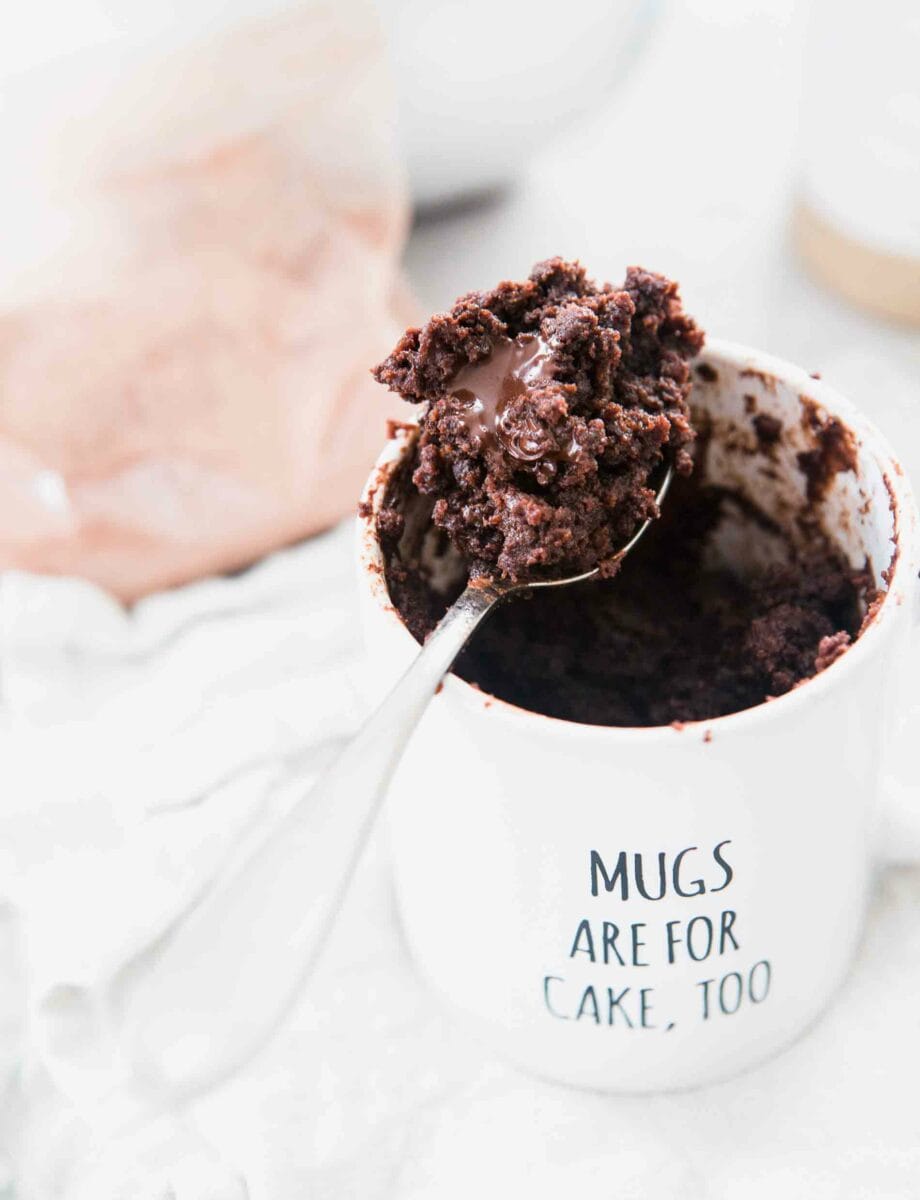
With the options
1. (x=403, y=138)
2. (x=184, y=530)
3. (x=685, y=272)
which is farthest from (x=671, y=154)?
(x=184, y=530)

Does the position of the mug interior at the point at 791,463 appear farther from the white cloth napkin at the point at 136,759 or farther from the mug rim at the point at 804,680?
the white cloth napkin at the point at 136,759

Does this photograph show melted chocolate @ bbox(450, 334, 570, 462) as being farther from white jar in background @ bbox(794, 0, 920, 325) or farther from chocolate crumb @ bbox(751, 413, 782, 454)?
white jar in background @ bbox(794, 0, 920, 325)

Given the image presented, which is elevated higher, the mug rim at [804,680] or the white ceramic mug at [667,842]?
the mug rim at [804,680]

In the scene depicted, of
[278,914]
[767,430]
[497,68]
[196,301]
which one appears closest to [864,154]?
[497,68]

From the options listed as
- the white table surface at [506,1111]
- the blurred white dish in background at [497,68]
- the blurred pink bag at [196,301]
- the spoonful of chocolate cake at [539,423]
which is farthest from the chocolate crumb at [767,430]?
the blurred white dish in background at [497,68]

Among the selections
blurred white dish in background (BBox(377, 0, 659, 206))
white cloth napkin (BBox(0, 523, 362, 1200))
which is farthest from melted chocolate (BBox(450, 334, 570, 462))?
blurred white dish in background (BBox(377, 0, 659, 206))

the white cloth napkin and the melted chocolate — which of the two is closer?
the melted chocolate

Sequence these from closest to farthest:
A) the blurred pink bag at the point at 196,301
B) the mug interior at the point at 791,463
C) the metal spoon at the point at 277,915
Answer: the metal spoon at the point at 277,915
the mug interior at the point at 791,463
the blurred pink bag at the point at 196,301

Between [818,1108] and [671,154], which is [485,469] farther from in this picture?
[671,154]
